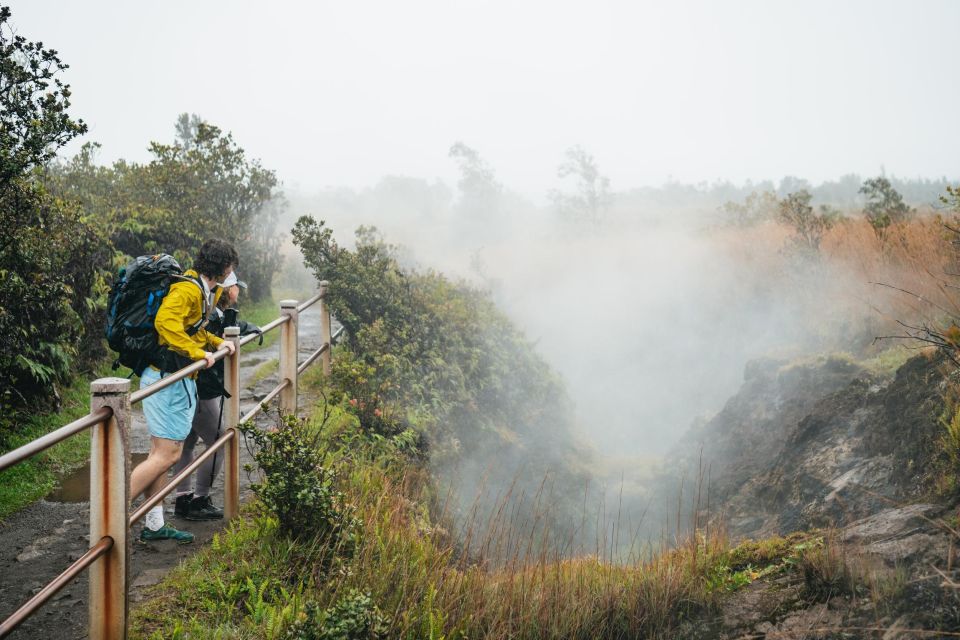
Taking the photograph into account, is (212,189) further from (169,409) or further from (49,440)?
(49,440)


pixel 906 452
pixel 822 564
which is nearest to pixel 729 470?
pixel 906 452

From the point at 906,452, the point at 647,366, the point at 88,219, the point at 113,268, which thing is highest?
the point at 88,219

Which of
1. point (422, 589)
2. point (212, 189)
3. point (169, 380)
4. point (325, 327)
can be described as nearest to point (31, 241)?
point (325, 327)

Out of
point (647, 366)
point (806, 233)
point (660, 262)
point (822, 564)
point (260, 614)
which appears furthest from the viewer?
point (660, 262)

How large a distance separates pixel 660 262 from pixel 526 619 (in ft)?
73.3

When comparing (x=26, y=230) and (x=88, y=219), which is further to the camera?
(x=88, y=219)

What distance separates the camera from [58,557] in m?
4.28

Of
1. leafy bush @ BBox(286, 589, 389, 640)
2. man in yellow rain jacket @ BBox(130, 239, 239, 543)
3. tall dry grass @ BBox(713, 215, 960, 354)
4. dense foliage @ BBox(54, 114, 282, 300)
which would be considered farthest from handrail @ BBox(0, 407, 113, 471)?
dense foliage @ BBox(54, 114, 282, 300)

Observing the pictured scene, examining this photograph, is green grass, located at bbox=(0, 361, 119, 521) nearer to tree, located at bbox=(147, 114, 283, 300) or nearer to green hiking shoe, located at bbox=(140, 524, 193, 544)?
green hiking shoe, located at bbox=(140, 524, 193, 544)

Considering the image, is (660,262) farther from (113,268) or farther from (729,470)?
(113,268)

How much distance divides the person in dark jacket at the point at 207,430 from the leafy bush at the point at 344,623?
1.82 m

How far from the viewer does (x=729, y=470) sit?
889 cm

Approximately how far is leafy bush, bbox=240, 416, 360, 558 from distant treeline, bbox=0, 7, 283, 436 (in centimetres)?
348

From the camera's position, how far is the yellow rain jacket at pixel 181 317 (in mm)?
4004
